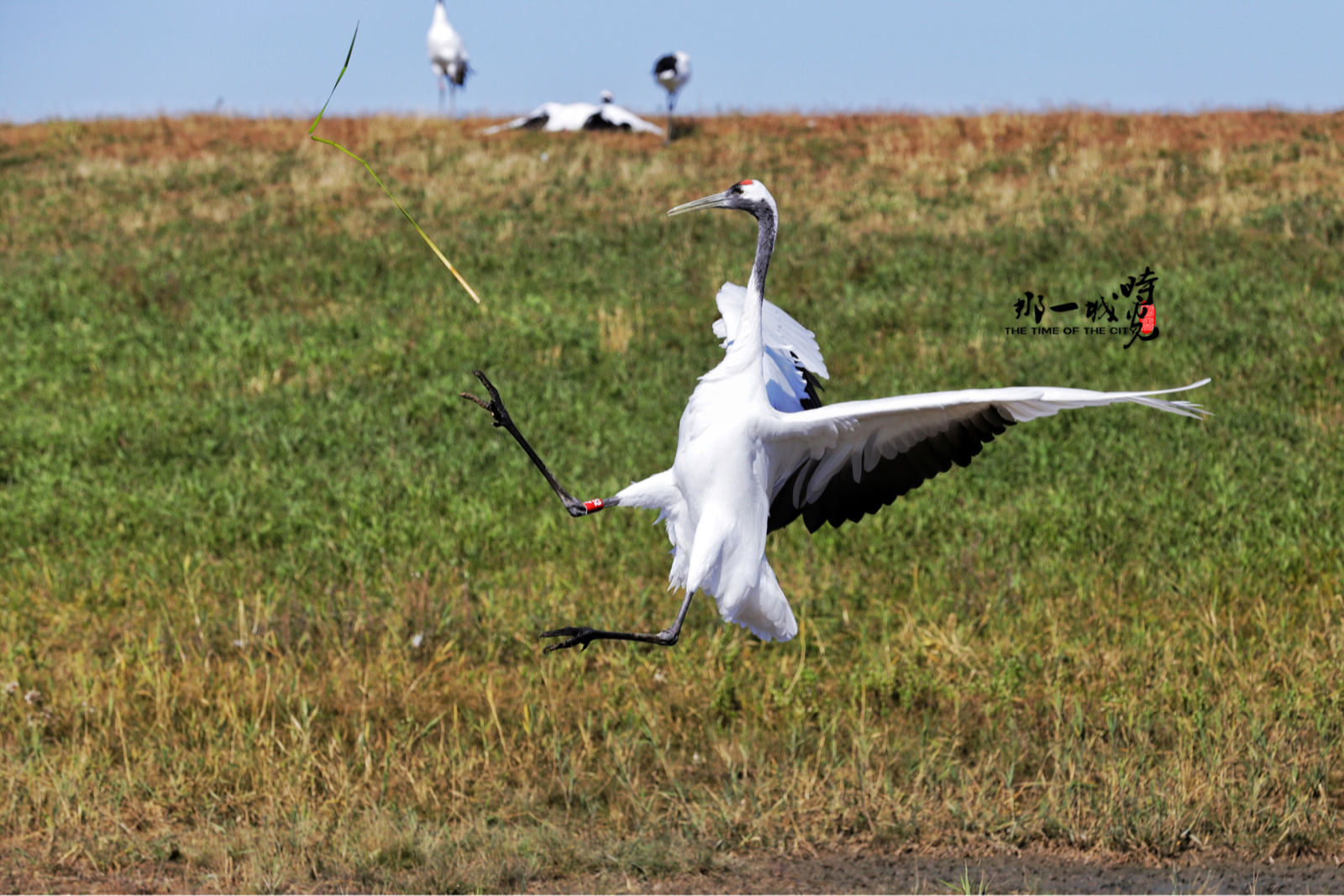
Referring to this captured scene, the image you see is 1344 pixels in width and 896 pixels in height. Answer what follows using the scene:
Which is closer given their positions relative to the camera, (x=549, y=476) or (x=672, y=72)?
(x=549, y=476)

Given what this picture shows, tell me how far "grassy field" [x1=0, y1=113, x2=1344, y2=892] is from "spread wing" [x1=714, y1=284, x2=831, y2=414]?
7.69ft

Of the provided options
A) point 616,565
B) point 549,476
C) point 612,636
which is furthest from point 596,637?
point 616,565

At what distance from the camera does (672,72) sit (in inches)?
947

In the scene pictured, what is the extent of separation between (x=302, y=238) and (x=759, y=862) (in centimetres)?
1279

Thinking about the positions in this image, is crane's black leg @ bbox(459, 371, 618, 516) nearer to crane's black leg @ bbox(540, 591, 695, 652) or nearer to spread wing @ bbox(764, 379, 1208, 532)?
crane's black leg @ bbox(540, 591, 695, 652)

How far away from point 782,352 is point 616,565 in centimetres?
397

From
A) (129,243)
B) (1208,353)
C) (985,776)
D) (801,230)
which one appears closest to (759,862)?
(985,776)

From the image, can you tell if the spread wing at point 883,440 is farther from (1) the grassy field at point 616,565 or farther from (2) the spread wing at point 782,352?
(1) the grassy field at point 616,565

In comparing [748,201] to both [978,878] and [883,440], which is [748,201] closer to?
[883,440]

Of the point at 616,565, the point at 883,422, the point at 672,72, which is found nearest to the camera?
the point at 883,422

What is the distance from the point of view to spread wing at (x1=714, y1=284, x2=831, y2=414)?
2.86 metres

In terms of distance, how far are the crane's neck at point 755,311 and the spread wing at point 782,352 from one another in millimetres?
397

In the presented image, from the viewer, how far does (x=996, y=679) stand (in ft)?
18.3

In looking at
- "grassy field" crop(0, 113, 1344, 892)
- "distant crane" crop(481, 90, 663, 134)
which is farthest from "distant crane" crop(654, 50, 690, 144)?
"grassy field" crop(0, 113, 1344, 892)
